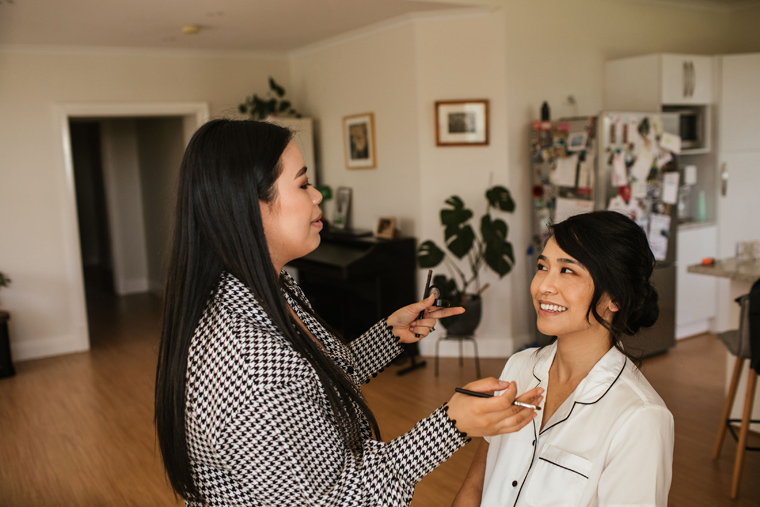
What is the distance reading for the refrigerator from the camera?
4.46 metres

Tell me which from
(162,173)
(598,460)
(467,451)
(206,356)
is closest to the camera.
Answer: (206,356)

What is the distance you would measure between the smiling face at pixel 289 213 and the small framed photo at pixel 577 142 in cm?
365

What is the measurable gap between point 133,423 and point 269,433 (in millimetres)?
3327

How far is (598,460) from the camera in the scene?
1.41 meters

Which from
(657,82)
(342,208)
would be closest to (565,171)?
(657,82)

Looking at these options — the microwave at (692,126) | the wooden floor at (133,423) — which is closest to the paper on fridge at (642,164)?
the microwave at (692,126)

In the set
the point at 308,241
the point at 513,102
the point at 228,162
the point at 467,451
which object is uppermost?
the point at 513,102

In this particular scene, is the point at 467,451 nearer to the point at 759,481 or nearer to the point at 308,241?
the point at 759,481

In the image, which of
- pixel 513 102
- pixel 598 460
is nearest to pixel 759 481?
pixel 598 460

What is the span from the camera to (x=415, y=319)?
1.72m

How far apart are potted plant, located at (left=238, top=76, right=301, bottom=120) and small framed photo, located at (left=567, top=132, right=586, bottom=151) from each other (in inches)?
102

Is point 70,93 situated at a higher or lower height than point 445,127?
higher

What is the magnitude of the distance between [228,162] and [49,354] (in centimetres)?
519

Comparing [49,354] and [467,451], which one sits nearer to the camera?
[467,451]
